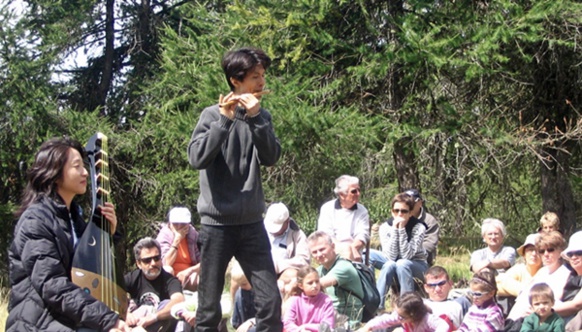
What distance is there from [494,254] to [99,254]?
463 cm

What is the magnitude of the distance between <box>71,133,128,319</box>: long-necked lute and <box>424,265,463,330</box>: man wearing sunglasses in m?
2.85

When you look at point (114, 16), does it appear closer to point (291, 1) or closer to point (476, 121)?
point (291, 1)

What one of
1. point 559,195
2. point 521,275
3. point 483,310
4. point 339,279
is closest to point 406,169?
point 559,195

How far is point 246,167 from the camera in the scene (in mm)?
4086

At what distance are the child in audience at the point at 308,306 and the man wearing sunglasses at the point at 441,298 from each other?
756 millimetres

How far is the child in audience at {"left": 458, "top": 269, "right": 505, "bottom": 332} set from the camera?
227 inches

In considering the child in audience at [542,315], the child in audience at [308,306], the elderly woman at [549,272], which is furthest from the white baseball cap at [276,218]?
the child in audience at [542,315]

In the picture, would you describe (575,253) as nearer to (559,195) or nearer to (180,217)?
(180,217)

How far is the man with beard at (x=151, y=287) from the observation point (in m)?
6.52

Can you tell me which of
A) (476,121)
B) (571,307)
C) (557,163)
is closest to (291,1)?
(476,121)

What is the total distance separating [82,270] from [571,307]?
3.69 m

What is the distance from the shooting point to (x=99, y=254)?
3756 millimetres

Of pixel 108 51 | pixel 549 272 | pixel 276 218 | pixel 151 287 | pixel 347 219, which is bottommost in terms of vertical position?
pixel 549 272

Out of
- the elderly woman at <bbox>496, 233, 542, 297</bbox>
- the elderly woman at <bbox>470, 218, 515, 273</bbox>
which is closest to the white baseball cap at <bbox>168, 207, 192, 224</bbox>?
the elderly woman at <bbox>470, 218, 515, 273</bbox>
